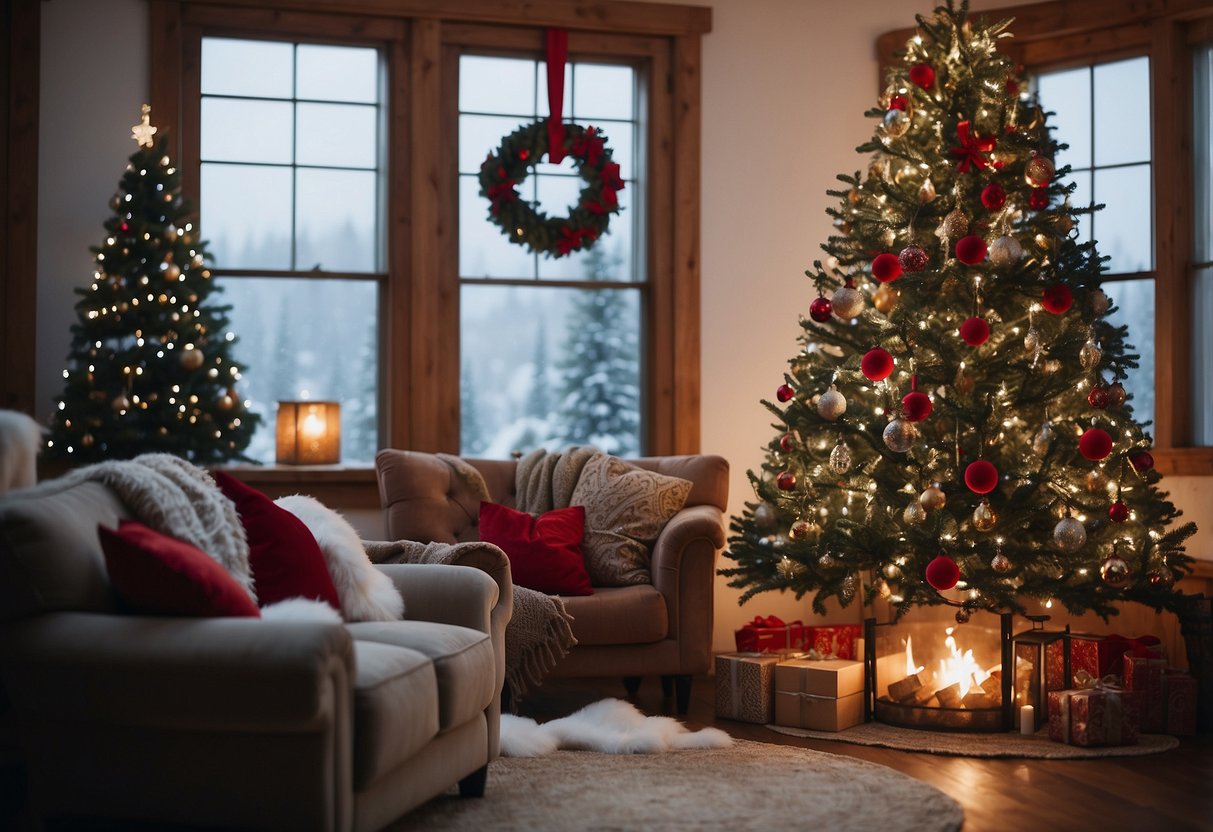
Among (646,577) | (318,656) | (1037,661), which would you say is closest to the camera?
(318,656)

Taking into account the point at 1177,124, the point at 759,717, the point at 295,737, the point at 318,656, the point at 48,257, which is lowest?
the point at 759,717

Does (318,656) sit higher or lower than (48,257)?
lower

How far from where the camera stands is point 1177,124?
5562 mm

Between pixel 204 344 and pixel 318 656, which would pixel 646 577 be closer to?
pixel 204 344

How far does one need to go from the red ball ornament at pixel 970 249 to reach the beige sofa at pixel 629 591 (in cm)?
130

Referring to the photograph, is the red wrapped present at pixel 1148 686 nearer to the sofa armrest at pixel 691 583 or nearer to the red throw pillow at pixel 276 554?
the sofa armrest at pixel 691 583

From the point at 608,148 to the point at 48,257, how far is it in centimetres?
251

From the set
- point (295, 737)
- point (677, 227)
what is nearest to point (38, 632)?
point (295, 737)

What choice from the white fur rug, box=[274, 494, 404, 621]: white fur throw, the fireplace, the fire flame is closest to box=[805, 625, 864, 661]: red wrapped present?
the fireplace

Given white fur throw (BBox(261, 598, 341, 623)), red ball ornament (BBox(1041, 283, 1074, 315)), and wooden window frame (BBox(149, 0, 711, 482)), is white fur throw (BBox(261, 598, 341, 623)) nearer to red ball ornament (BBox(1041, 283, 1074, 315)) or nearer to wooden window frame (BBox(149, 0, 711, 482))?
red ball ornament (BBox(1041, 283, 1074, 315))

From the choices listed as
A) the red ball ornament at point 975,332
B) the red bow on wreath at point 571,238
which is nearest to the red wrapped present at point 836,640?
the red ball ornament at point 975,332

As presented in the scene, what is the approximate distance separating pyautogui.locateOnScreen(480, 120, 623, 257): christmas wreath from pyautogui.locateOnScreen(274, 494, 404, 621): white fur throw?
2693mm

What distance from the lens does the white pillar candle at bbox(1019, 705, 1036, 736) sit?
4.36 meters

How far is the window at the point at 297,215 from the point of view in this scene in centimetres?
577
